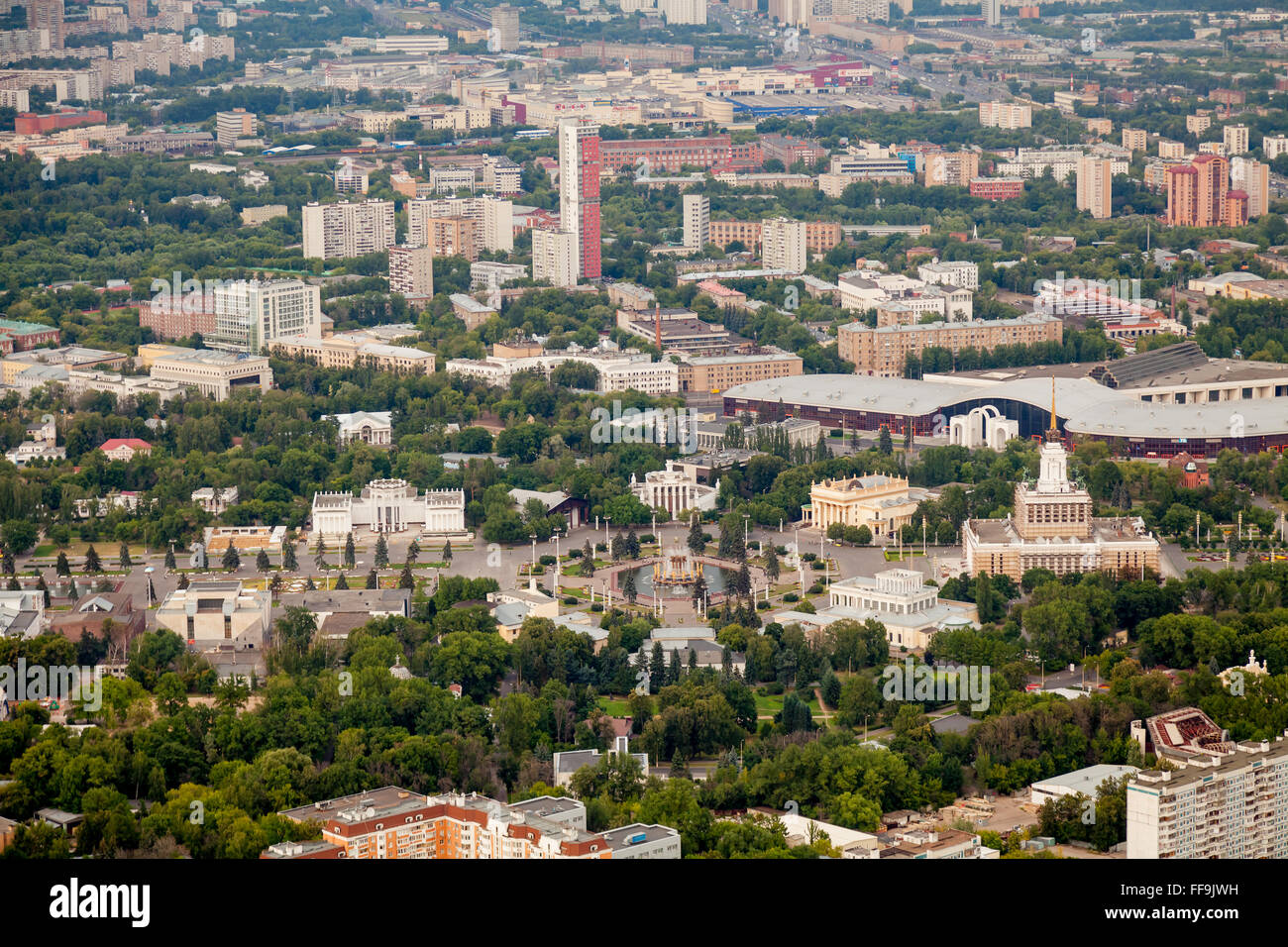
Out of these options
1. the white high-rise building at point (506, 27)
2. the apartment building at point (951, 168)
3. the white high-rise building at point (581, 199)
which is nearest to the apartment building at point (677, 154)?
the apartment building at point (951, 168)

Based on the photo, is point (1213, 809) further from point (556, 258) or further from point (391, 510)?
point (556, 258)

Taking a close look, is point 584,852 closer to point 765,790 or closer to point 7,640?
point 765,790

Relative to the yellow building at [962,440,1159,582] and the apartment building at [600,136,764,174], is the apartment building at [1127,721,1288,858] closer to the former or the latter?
the yellow building at [962,440,1159,582]

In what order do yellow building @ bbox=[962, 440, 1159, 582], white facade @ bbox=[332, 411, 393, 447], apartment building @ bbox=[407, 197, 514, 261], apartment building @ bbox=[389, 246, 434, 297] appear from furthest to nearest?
apartment building @ bbox=[407, 197, 514, 261] → apartment building @ bbox=[389, 246, 434, 297] → white facade @ bbox=[332, 411, 393, 447] → yellow building @ bbox=[962, 440, 1159, 582]

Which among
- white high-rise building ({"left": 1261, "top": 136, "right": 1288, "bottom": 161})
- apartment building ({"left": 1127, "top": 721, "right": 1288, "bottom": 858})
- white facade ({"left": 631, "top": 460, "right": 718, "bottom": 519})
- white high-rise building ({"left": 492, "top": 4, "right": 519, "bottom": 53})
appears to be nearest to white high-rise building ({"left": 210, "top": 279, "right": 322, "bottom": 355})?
white facade ({"left": 631, "top": 460, "right": 718, "bottom": 519})

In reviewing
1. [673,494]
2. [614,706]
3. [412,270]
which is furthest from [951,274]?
[614,706]


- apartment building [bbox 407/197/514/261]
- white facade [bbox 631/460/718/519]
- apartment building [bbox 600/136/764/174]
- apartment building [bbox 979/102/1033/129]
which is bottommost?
white facade [bbox 631/460/718/519]

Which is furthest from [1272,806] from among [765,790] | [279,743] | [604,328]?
[604,328]
